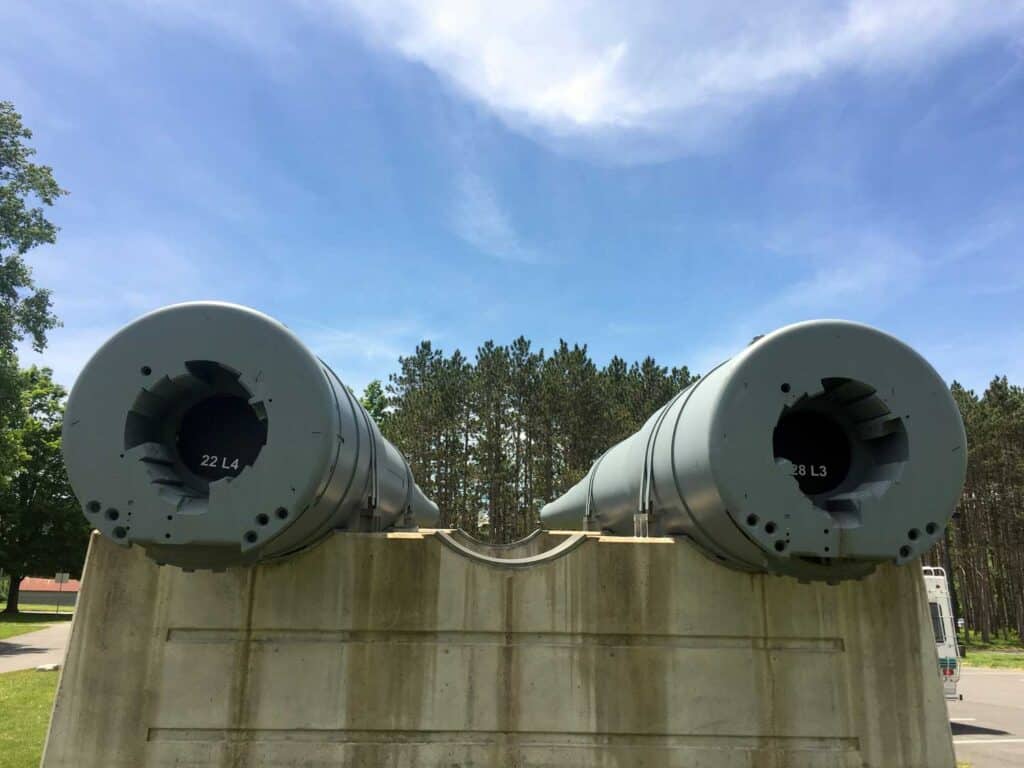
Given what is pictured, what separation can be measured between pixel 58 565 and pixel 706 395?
129 feet

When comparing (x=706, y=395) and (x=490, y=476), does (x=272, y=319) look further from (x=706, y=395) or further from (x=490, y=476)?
(x=490, y=476)

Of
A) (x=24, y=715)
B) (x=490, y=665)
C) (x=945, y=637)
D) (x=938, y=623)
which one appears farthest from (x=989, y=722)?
(x=24, y=715)

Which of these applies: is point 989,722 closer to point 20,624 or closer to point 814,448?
point 814,448

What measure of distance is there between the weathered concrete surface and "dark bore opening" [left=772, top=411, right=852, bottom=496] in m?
0.64

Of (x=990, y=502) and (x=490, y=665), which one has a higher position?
(x=990, y=502)

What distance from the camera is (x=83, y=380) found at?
334cm

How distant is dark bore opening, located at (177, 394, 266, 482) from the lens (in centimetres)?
359

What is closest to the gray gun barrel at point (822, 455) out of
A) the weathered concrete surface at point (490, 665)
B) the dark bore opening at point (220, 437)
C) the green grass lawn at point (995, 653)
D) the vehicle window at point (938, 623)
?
the weathered concrete surface at point (490, 665)

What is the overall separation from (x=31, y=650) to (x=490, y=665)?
65.1ft

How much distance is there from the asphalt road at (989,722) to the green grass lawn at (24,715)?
886 centimetres

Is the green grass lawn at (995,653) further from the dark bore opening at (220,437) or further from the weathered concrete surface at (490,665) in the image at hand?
the dark bore opening at (220,437)

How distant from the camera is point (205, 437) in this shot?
3.62m

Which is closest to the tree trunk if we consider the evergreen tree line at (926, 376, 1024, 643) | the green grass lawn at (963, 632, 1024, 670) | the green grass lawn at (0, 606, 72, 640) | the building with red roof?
the green grass lawn at (0, 606, 72, 640)

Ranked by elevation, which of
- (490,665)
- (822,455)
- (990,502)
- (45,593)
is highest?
(990,502)
